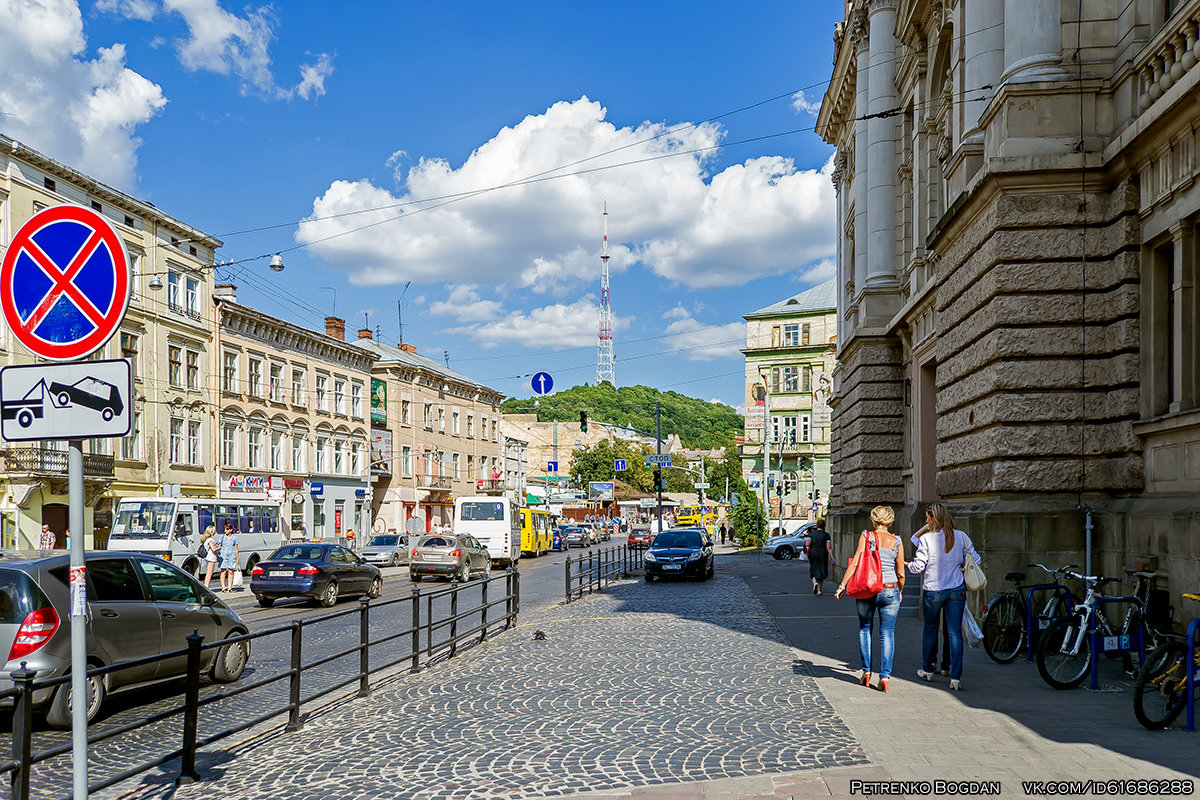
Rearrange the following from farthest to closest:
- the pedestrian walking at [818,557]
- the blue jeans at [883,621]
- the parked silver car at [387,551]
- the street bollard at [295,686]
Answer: the parked silver car at [387,551]
the pedestrian walking at [818,557]
the blue jeans at [883,621]
the street bollard at [295,686]

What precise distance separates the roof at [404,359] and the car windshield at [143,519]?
27.5 metres

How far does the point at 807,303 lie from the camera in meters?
82.1

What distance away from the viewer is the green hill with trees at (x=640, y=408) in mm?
92688

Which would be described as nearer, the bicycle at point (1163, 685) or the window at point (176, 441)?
the bicycle at point (1163, 685)

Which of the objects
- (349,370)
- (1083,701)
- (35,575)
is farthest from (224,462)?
(1083,701)

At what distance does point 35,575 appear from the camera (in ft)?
30.3

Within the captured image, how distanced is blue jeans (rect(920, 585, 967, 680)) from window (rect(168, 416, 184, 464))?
3991 cm

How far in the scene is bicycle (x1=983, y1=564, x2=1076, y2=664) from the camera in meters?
11.8

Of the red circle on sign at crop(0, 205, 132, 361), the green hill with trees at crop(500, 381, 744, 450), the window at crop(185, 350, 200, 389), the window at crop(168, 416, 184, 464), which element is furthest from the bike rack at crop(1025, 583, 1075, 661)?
the green hill with trees at crop(500, 381, 744, 450)

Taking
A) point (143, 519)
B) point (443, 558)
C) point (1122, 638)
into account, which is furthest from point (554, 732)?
point (143, 519)

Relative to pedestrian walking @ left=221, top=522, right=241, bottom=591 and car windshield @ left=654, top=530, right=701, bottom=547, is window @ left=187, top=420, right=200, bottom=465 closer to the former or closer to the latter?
pedestrian walking @ left=221, top=522, right=241, bottom=591

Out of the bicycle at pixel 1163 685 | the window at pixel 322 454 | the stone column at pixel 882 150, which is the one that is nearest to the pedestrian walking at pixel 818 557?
the stone column at pixel 882 150

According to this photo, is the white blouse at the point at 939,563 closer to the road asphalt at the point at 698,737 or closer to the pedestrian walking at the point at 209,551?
the road asphalt at the point at 698,737

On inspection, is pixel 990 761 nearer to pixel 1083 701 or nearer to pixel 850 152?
pixel 1083 701
